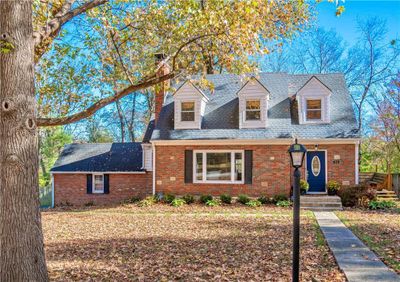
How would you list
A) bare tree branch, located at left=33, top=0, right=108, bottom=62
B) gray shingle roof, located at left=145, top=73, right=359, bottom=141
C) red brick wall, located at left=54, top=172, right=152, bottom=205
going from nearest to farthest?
bare tree branch, located at left=33, top=0, right=108, bottom=62 → gray shingle roof, located at left=145, top=73, right=359, bottom=141 → red brick wall, located at left=54, top=172, right=152, bottom=205

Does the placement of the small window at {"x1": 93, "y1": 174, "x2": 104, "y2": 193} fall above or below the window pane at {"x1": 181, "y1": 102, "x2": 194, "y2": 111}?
below

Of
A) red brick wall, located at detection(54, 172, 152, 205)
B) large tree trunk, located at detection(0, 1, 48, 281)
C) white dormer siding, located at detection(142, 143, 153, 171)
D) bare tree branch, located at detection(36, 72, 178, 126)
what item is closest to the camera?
large tree trunk, located at detection(0, 1, 48, 281)

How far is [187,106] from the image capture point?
1839cm

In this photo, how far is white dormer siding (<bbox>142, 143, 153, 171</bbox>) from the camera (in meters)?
19.7

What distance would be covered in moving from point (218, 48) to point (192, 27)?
2.90ft

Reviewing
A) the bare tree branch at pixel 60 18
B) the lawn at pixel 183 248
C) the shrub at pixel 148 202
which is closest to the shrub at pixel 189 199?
the shrub at pixel 148 202

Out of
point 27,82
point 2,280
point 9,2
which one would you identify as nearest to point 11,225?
point 2,280

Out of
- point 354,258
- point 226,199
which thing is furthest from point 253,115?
point 354,258

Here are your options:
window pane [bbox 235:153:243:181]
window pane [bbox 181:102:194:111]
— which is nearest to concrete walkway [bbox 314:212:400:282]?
window pane [bbox 235:153:243:181]

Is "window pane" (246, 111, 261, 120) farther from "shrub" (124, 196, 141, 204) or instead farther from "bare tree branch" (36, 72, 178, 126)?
"bare tree branch" (36, 72, 178, 126)

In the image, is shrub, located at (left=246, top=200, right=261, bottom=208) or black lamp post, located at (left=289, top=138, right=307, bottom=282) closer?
black lamp post, located at (left=289, top=138, right=307, bottom=282)

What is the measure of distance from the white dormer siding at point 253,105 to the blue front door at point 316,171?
8.50 feet

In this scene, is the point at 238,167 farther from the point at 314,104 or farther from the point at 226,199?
the point at 314,104

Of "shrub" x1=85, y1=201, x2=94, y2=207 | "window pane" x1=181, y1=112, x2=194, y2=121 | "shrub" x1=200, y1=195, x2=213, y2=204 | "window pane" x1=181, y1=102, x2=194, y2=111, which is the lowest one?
"shrub" x1=85, y1=201, x2=94, y2=207
